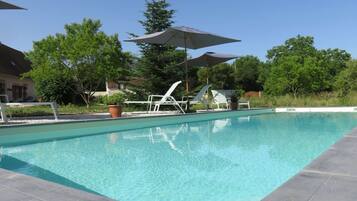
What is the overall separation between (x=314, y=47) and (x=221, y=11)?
2844 centimetres

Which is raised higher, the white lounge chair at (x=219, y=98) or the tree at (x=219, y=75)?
the tree at (x=219, y=75)

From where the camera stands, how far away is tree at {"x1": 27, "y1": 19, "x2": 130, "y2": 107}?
63.1 ft

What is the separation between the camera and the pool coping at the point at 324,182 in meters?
1.97

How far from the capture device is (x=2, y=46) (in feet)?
95.6

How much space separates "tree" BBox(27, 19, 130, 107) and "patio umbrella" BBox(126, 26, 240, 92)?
7842 millimetres

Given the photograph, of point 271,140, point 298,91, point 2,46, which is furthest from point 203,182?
point 2,46

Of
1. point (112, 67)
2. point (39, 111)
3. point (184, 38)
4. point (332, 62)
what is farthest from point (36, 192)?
point (332, 62)

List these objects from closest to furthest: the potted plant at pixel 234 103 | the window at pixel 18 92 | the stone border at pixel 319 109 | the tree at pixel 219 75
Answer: the potted plant at pixel 234 103, the stone border at pixel 319 109, the window at pixel 18 92, the tree at pixel 219 75

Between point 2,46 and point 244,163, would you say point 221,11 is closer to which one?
point 244,163

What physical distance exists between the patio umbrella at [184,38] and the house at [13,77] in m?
16.8

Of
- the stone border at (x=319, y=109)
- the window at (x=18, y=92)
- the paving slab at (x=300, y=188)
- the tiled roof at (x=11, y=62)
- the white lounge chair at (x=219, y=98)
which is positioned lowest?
the paving slab at (x=300, y=188)

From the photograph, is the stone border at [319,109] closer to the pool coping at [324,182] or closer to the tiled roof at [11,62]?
the pool coping at [324,182]

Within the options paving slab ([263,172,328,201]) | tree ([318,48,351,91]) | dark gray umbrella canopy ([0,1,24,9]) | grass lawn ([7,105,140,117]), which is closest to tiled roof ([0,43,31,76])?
grass lawn ([7,105,140,117])

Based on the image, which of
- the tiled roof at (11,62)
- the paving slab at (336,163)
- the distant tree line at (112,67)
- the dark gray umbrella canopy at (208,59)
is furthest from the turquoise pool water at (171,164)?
the tiled roof at (11,62)
